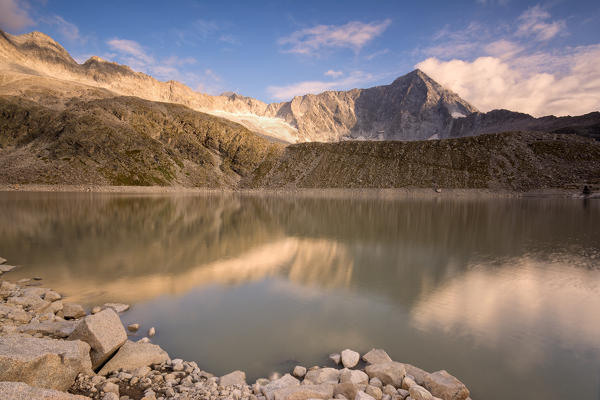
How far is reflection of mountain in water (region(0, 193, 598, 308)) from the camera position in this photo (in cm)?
1938

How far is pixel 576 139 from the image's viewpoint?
429ft

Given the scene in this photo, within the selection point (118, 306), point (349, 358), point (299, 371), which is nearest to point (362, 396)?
point (299, 371)

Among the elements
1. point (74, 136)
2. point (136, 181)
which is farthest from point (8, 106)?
point (136, 181)

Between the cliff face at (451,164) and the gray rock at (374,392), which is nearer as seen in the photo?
the gray rock at (374,392)

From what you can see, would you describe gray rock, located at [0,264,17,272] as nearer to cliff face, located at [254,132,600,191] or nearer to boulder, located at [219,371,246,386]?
boulder, located at [219,371,246,386]

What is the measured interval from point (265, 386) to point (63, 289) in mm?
15247

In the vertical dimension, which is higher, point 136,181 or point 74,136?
point 74,136

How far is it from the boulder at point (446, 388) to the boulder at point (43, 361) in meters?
9.33

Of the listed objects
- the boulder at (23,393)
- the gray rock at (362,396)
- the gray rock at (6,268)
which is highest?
the boulder at (23,393)

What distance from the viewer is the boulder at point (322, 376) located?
9062mm

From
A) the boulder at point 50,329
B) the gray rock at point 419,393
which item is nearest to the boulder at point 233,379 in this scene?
the gray rock at point 419,393

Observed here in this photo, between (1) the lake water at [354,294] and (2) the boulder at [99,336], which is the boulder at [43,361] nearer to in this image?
(2) the boulder at [99,336]

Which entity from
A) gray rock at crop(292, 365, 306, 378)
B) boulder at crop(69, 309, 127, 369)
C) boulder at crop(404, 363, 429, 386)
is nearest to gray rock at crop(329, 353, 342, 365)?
gray rock at crop(292, 365, 306, 378)

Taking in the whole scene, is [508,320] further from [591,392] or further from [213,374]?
[213,374]
